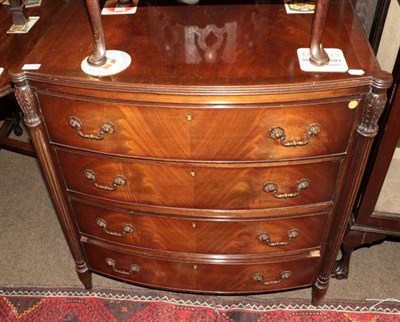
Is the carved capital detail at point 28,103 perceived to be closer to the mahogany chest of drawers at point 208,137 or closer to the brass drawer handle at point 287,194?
the mahogany chest of drawers at point 208,137

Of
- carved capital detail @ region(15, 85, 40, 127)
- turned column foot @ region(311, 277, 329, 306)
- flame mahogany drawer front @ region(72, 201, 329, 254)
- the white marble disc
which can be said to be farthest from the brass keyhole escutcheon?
carved capital detail @ region(15, 85, 40, 127)

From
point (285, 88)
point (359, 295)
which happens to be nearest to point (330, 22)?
point (285, 88)

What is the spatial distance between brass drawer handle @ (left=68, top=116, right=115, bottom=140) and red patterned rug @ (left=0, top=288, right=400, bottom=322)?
0.94 meters

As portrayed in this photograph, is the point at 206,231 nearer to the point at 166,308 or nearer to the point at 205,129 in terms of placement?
the point at 205,129

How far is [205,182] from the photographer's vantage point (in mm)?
1416

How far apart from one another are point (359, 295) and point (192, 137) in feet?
3.94

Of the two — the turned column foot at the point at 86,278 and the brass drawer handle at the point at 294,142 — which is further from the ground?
the brass drawer handle at the point at 294,142

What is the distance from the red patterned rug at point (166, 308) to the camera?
75.8 inches

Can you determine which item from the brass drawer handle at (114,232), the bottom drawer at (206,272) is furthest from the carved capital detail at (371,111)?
the brass drawer handle at (114,232)

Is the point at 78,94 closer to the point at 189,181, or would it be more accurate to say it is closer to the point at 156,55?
the point at 156,55

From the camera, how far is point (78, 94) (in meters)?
1.28

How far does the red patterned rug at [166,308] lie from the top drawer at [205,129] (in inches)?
34.8

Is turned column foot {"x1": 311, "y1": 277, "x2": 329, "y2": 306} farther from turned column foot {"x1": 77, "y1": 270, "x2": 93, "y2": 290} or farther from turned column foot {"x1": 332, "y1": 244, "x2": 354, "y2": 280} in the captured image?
turned column foot {"x1": 77, "y1": 270, "x2": 93, "y2": 290}

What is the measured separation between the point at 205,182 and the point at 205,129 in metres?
0.21
